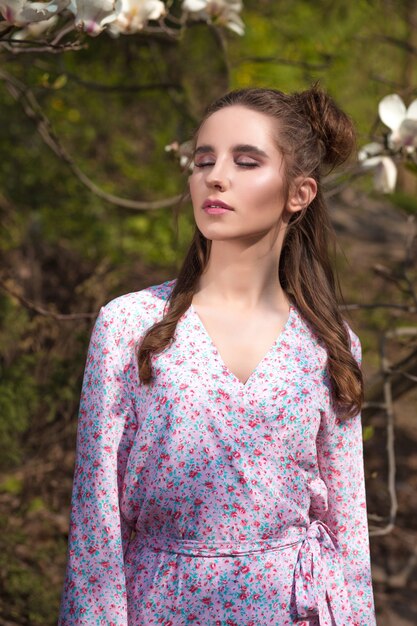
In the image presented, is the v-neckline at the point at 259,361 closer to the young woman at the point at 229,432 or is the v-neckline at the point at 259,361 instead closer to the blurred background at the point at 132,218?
the young woman at the point at 229,432

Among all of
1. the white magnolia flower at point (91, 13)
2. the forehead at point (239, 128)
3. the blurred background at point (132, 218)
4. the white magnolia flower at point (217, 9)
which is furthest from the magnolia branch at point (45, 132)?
the forehead at point (239, 128)

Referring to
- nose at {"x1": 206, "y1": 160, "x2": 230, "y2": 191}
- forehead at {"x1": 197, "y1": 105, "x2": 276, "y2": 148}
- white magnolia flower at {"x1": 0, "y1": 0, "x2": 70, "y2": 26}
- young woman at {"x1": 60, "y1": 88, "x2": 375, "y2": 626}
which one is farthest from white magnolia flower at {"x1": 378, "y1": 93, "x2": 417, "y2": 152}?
white magnolia flower at {"x1": 0, "y1": 0, "x2": 70, "y2": 26}

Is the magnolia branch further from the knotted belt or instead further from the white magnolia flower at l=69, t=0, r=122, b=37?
the knotted belt

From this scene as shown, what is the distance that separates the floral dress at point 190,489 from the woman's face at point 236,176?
203 mm

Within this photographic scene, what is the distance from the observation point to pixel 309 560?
176 cm

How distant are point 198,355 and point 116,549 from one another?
0.38 m

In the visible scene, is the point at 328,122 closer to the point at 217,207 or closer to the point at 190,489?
the point at 217,207

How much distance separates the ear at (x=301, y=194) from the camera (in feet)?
6.04

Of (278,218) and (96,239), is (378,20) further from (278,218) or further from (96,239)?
(278,218)

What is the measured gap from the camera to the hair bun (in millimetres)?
1889

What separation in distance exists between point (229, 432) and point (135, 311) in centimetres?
30

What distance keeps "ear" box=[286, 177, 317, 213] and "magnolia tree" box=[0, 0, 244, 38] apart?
55 cm

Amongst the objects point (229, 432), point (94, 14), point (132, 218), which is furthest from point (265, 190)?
point (132, 218)

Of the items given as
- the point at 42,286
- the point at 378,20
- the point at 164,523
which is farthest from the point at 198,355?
the point at 378,20
